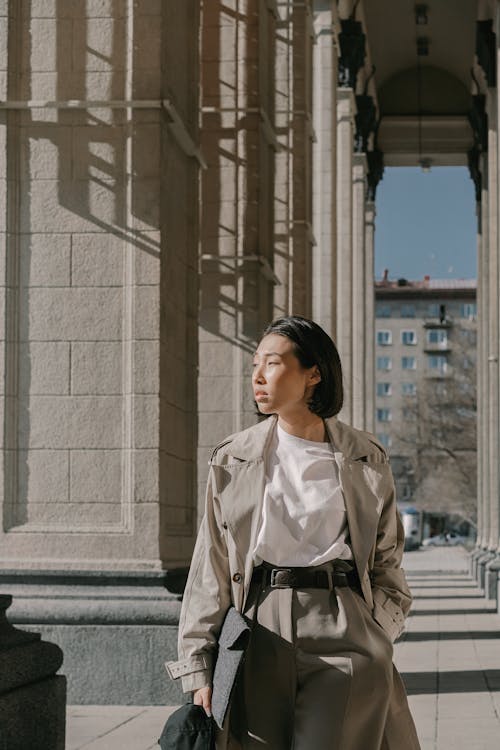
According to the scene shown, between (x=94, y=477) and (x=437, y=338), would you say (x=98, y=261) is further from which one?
(x=437, y=338)

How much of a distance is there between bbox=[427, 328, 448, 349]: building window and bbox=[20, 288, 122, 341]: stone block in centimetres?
14285

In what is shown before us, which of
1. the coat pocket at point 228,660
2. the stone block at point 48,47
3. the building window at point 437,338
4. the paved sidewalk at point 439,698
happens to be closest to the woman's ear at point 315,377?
the coat pocket at point 228,660

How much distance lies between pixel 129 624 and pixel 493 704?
334 centimetres

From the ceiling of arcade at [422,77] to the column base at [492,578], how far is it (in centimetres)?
1685

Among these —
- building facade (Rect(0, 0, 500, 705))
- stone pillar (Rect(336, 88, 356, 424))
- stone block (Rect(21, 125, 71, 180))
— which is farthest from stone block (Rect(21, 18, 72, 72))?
stone pillar (Rect(336, 88, 356, 424))

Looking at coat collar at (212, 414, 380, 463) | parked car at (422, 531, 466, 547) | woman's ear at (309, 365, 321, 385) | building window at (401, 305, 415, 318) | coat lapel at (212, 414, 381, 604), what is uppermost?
building window at (401, 305, 415, 318)

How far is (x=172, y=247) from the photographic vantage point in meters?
13.3

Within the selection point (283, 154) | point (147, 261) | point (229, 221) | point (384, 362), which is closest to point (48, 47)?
point (147, 261)

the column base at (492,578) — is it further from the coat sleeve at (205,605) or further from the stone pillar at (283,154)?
the coat sleeve at (205,605)

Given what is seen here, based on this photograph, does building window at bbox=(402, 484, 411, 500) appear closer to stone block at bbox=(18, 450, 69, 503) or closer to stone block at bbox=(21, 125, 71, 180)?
stone block at bbox=(21, 125, 71, 180)

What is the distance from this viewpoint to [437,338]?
15700 centimetres

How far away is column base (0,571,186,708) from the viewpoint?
1192cm

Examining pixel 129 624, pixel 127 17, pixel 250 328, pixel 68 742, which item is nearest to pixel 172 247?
pixel 127 17

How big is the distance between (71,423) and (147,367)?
756 mm
